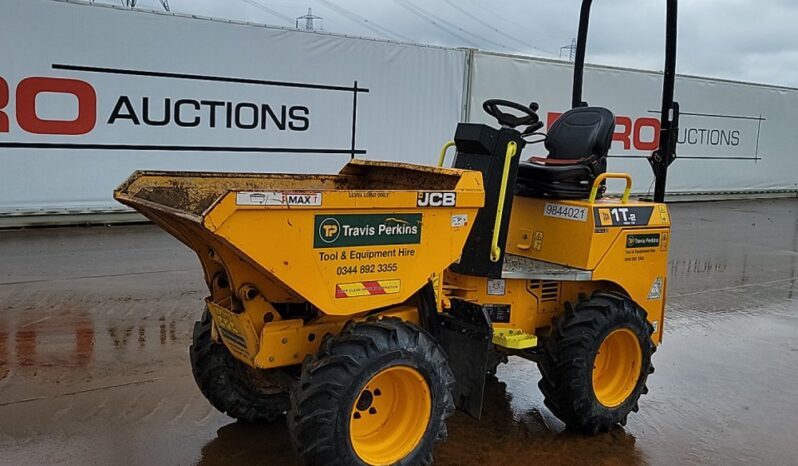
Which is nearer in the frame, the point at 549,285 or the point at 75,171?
the point at 549,285

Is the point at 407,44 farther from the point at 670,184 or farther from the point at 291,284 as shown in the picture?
the point at 291,284

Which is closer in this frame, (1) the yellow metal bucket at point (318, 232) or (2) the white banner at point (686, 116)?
(1) the yellow metal bucket at point (318, 232)

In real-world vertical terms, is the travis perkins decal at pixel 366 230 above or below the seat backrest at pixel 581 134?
below

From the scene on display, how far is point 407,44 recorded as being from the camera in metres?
13.2

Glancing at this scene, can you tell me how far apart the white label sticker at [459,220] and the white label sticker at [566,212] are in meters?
1.01

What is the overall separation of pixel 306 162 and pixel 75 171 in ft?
11.0

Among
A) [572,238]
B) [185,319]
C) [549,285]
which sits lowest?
[185,319]

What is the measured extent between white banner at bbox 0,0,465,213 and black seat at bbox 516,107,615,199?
293 inches

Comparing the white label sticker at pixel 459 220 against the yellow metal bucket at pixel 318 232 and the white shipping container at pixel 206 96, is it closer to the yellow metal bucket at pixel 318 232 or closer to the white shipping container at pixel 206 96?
the yellow metal bucket at pixel 318 232

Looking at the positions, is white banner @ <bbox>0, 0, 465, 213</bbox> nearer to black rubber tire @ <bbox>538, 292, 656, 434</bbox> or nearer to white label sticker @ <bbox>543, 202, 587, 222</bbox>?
white label sticker @ <bbox>543, 202, 587, 222</bbox>

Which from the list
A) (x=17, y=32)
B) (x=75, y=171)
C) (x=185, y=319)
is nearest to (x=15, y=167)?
(x=75, y=171)

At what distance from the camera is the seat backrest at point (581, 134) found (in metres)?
4.83

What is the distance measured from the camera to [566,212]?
4.64 meters

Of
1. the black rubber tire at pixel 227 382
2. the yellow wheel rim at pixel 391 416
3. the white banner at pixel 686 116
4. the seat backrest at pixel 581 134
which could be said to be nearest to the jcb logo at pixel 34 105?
the white banner at pixel 686 116
